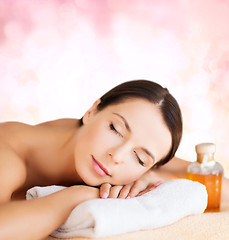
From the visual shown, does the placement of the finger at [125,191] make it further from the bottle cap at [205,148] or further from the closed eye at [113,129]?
the bottle cap at [205,148]

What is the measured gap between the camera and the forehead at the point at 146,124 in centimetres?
138

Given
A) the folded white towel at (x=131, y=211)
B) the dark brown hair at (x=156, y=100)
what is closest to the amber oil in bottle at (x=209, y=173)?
the dark brown hair at (x=156, y=100)

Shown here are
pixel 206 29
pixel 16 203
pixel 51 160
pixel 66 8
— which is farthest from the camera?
pixel 206 29

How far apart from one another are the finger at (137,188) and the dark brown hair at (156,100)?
0.59 feet

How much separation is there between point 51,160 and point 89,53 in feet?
4.49

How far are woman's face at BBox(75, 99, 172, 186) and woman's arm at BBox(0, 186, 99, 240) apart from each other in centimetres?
27

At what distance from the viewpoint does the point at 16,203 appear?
3.34ft

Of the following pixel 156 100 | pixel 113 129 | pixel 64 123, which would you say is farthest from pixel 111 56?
pixel 113 129

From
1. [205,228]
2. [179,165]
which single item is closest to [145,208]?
[205,228]

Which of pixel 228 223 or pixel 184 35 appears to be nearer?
pixel 228 223

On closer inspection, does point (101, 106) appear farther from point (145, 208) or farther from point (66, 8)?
point (66, 8)

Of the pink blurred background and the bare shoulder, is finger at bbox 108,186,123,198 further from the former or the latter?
the pink blurred background

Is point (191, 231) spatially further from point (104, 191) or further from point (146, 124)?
point (146, 124)

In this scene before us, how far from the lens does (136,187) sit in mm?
1388
